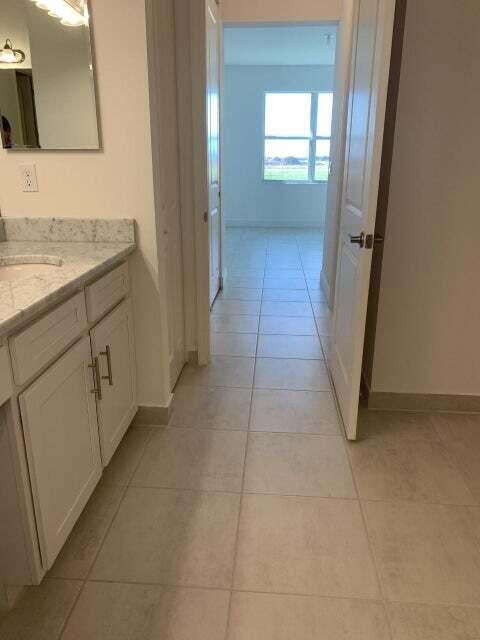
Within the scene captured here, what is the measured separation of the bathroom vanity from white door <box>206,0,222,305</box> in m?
1.44

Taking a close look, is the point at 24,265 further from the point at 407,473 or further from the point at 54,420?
the point at 407,473

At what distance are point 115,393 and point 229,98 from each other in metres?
7.44

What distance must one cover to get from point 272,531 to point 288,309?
257 centimetres

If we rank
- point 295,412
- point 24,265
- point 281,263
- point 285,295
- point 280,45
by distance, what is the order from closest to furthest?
point 24,265, point 295,412, point 285,295, point 281,263, point 280,45

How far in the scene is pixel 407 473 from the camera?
6.80 feet

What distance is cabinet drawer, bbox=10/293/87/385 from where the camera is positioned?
1.25 m

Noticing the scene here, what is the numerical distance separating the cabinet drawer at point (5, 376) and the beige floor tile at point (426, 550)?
125 centimetres

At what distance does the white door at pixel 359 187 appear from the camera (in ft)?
6.13

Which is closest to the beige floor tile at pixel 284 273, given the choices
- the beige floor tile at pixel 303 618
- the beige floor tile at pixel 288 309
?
the beige floor tile at pixel 288 309

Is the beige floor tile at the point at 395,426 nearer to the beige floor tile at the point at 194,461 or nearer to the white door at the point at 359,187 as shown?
the white door at the point at 359,187

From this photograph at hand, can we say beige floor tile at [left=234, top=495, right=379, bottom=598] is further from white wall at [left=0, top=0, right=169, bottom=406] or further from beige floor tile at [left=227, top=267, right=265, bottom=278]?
beige floor tile at [left=227, top=267, right=265, bottom=278]

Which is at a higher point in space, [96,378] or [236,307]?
[96,378]

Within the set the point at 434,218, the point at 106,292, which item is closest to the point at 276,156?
the point at 434,218

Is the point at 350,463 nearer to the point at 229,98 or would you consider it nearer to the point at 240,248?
the point at 240,248
